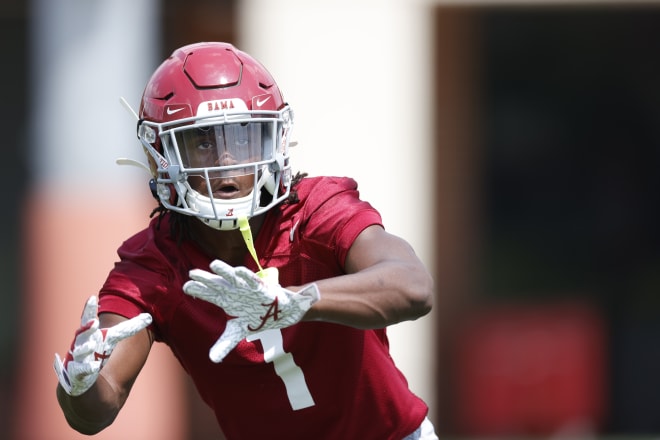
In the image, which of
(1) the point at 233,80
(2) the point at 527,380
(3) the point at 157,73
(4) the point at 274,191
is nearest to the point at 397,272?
(4) the point at 274,191

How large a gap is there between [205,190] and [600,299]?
594cm

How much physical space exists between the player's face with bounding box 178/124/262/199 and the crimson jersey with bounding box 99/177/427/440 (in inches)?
7.4

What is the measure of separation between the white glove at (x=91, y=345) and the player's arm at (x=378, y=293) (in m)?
0.44

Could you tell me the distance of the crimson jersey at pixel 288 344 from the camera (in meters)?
3.22

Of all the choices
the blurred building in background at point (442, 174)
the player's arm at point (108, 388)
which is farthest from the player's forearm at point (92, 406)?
the blurred building in background at point (442, 174)

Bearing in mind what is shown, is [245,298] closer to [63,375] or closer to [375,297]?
[375,297]

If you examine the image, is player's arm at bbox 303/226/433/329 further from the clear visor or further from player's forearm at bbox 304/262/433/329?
the clear visor

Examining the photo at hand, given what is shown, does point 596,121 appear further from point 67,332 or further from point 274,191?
point 274,191

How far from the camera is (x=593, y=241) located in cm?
887

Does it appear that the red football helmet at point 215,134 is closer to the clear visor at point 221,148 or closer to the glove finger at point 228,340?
the clear visor at point 221,148

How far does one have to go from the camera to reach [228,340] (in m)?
2.75

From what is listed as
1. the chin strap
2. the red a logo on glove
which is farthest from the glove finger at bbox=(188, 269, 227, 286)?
the chin strap

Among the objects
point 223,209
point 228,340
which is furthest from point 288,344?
point 228,340

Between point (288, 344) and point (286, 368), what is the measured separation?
2.6 inches
